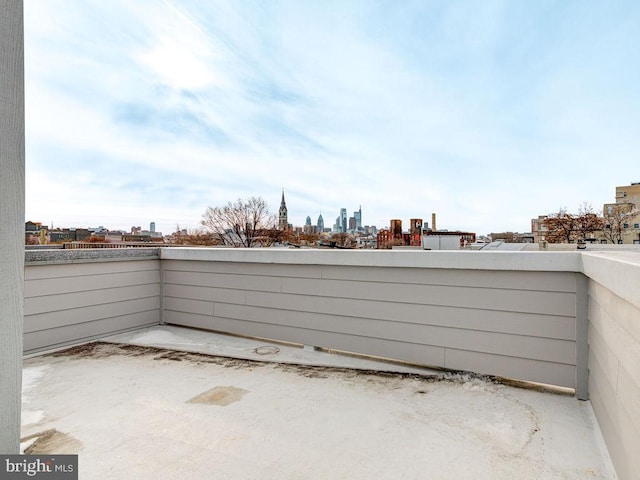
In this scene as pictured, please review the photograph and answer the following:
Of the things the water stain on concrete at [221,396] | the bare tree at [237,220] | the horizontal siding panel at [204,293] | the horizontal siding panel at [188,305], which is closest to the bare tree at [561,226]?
the bare tree at [237,220]

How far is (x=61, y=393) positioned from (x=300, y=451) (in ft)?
6.90

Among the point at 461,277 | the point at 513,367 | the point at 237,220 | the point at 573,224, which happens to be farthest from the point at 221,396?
the point at 573,224

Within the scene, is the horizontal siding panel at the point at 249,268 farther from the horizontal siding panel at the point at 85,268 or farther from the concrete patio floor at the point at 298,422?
the concrete patio floor at the point at 298,422

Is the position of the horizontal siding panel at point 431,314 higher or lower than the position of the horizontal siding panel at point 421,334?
higher

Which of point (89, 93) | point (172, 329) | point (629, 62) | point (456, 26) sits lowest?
point (172, 329)

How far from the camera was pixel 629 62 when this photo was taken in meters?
5.89

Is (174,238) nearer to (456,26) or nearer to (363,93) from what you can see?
(363,93)

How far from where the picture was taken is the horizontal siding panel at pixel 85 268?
374cm

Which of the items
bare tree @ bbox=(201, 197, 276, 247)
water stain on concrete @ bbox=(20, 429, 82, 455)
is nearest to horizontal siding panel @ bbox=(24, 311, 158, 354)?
water stain on concrete @ bbox=(20, 429, 82, 455)

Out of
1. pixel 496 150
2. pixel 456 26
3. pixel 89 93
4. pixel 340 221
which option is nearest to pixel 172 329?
pixel 89 93

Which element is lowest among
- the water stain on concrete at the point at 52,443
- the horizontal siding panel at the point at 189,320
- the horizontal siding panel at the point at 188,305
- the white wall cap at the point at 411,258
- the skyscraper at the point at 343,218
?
the water stain on concrete at the point at 52,443

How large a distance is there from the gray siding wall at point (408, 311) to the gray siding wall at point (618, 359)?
42 cm

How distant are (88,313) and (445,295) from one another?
418 cm

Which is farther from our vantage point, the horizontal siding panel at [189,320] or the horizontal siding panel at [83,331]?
the horizontal siding panel at [189,320]
